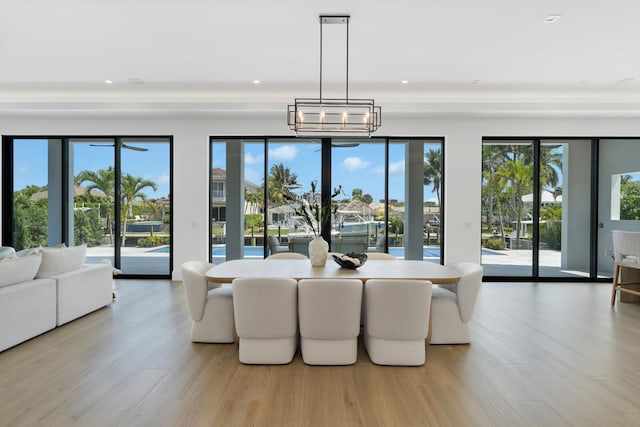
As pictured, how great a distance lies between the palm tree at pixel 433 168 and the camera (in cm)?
648

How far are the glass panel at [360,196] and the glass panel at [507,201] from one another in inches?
58.8

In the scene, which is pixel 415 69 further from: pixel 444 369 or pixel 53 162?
pixel 53 162

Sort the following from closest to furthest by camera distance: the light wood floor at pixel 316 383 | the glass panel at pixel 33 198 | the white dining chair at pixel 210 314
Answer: the light wood floor at pixel 316 383
the white dining chair at pixel 210 314
the glass panel at pixel 33 198

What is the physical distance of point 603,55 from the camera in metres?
4.21

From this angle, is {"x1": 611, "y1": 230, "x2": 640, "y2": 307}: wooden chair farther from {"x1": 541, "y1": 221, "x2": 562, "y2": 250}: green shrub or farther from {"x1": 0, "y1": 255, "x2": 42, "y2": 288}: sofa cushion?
{"x1": 0, "y1": 255, "x2": 42, "y2": 288}: sofa cushion

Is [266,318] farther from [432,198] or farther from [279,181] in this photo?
[432,198]

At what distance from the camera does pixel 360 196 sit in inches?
254

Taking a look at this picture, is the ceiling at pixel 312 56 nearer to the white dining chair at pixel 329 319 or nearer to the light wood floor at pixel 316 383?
the white dining chair at pixel 329 319

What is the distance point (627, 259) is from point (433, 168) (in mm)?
2959

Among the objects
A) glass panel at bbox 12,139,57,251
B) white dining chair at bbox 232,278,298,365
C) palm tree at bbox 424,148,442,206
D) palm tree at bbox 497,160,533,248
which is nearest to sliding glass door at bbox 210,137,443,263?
palm tree at bbox 424,148,442,206

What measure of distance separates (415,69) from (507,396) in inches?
149

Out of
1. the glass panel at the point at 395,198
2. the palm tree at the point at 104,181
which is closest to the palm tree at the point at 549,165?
the glass panel at the point at 395,198

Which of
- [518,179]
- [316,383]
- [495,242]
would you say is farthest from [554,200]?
[316,383]

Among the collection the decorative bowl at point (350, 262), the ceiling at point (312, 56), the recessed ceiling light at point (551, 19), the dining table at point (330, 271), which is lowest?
the dining table at point (330, 271)
